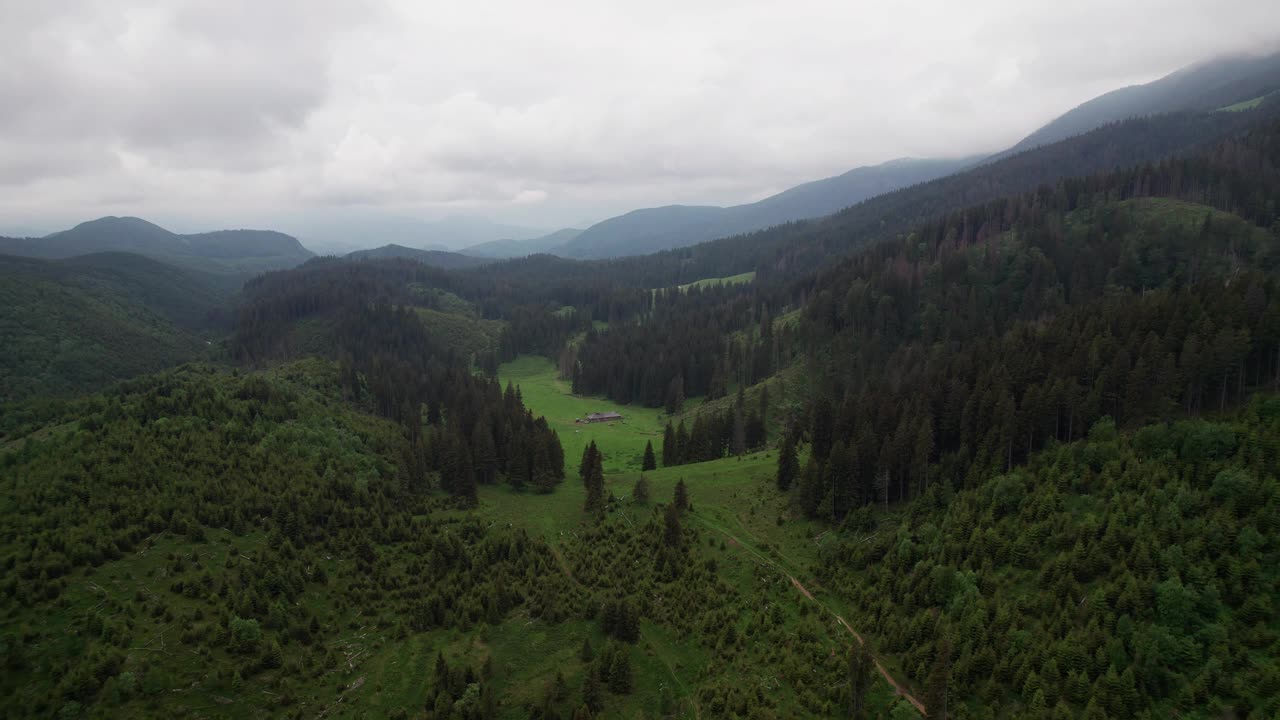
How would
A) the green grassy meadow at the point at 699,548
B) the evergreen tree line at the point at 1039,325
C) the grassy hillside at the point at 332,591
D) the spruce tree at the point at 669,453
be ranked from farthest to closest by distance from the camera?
the spruce tree at the point at 669,453 < the evergreen tree line at the point at 1039,325 < the green grassy meadow at the point at 699,548 < the grassy hillside at the point at 332,591

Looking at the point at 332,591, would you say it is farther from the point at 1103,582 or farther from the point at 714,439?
the point at 714,439

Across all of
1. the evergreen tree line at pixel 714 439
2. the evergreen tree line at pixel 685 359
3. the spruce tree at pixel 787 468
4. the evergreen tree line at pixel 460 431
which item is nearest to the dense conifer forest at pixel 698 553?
the spruce tree at pixel 787 468

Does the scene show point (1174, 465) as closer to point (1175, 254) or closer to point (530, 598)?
point (530, 598)

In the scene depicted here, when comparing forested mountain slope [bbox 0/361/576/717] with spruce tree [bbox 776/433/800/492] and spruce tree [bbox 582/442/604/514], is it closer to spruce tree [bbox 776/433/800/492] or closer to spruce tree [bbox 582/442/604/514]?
spruce tree [bbox 582/442/604/514]

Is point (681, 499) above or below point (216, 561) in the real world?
below

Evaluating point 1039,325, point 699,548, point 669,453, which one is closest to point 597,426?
point 669,453

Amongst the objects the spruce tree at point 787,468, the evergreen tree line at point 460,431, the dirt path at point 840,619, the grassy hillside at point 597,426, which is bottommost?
the grassy hillside at point 597,426

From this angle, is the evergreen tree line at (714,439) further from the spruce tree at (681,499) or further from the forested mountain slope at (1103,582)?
the forested mountain slope at (1103,582)

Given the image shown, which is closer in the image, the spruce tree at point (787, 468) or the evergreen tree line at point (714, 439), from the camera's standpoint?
the spruce tree at point (787, 468)

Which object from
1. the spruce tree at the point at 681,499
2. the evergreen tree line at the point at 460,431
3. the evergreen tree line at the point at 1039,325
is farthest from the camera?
the evergreen tree line at the point at 460,431

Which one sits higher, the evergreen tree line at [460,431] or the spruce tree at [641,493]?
the evergreen tree line at [460,431]

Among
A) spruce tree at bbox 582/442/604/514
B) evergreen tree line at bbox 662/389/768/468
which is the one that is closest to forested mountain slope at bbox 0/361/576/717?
spruce tree at bbox 582/442/604/514
